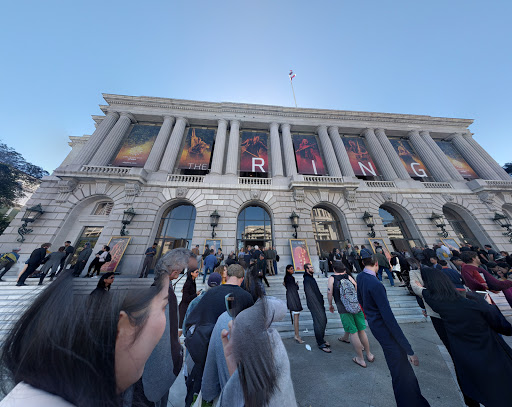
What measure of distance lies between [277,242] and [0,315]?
11.2 m

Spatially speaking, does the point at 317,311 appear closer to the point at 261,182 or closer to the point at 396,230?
the point at 261,182

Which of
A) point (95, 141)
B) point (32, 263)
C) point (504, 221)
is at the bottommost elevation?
point (32, 263)

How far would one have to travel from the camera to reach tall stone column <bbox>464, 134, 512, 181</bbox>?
15.9 metres

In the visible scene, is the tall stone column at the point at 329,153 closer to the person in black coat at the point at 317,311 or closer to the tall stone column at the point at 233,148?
the tall stone column at the point at 233,148

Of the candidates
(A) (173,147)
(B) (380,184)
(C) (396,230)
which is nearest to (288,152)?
(B) (380,184)

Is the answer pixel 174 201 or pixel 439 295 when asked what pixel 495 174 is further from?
pixel 174 201

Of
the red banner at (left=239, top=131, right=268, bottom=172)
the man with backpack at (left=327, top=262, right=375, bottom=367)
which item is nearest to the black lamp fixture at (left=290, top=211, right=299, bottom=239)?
the red banner at (left=239, top=131, right=268, bottom=172)

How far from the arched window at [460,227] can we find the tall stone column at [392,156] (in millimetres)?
4068

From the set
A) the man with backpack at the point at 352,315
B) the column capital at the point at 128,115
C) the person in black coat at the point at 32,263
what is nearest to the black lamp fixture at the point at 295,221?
the man with backpack at the point at 352,315

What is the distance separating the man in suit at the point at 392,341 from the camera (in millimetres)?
2471

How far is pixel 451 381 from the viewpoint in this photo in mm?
3109

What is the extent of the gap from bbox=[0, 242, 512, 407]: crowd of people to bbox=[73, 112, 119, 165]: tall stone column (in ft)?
45.2

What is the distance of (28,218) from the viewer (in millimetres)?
10398

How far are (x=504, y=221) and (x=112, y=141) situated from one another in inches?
1184
